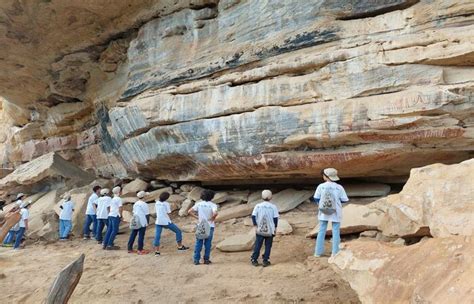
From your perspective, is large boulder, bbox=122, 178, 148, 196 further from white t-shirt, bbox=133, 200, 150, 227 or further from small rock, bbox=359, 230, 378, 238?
small rock, bbox=359, 230, 378, 238

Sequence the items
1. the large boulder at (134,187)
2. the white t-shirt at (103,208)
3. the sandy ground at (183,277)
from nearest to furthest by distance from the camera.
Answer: the sandy ground at (183,277) < the white t-shirt at (103,208) < the large boulder at (134,187)

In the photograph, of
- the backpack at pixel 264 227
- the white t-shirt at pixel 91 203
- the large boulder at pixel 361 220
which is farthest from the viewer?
the white t-shirt at pixel 91 203

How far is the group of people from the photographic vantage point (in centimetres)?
596

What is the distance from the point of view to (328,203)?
5855mm

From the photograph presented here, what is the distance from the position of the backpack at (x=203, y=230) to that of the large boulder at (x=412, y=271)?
2938 millimetres

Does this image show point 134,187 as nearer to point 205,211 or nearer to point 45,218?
point 45,218

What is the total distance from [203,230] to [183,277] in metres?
0.83

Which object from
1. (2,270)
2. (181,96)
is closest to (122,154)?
(181,96)

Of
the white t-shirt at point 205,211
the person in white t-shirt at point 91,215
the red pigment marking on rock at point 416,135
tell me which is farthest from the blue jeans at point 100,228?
the red pigment marking on rock at point 416,135

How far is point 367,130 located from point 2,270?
7.24m

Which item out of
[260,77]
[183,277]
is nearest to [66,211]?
[183,277]

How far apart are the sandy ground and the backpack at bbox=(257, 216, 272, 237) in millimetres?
517

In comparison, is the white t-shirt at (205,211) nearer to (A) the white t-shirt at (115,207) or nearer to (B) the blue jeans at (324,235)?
(B) the blue jeans at (324,235)

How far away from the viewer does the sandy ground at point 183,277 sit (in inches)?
200
